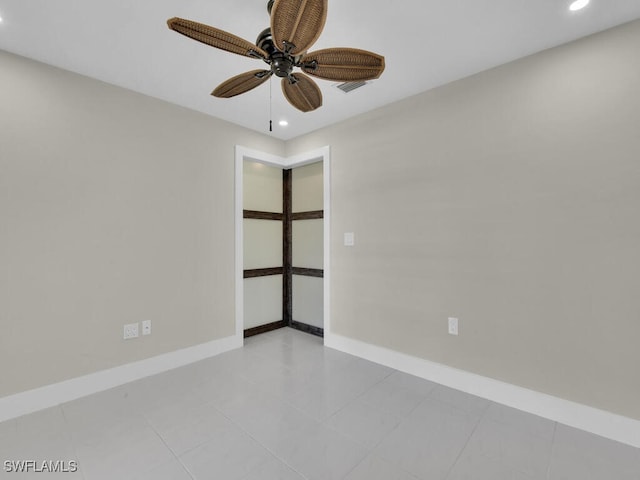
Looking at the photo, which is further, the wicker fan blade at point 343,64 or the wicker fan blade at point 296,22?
the wicker fan blade at point 343,64

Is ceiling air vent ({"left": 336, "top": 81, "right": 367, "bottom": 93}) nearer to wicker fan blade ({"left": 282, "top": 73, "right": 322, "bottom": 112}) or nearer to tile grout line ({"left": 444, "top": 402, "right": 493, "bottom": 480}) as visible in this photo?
wicker fan blade ({"left": 282, "top": 73, "right": 322, "bottom": 112})

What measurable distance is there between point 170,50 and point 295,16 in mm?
1327

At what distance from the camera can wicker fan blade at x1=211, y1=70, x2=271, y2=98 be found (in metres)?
1.62

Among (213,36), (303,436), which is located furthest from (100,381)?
(213,36)

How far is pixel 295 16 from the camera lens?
1144 mm

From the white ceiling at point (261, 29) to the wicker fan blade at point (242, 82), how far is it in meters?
0.37

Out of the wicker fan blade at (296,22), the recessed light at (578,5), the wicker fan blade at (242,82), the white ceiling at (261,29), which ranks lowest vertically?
the wicker fan blade at (296,22)

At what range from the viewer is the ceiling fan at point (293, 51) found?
1147mm

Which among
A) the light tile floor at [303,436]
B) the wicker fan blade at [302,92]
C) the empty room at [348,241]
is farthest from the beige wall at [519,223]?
the wicker fan blade at [302,92]

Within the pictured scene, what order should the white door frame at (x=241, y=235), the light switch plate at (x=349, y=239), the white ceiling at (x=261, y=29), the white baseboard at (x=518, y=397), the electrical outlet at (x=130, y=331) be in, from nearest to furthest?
the white ceiling at (x=261, y=29) → the white baseboard at (x=518, y=397) → the electrical outlet at (x=130, y=331) → the light switch plate at (x=349, y=239) → the white door frame at (x=241, y=235)

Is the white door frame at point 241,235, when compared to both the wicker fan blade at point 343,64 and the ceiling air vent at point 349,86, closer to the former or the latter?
the ceiling air vent at point 349,86

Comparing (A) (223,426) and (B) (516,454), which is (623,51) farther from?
(A) (223,426)

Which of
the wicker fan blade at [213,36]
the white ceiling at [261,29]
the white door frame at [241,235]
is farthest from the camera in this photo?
the white door frame at [241,235]

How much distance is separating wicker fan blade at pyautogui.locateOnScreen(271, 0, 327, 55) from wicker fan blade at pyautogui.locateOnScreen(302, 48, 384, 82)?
5.0 inches
